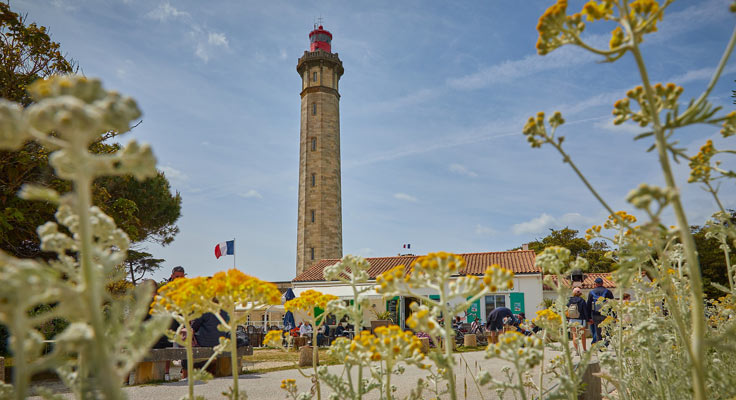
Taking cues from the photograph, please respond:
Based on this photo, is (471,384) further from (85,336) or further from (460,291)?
(85,336)

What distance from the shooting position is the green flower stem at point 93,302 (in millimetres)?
824

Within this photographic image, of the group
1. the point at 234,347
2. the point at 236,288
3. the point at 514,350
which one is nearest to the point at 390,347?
the point at 514,350

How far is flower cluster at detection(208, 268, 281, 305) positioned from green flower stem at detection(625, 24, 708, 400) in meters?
1.73

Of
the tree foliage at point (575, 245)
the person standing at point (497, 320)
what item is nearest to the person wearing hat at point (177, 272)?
the person standing at point (497, 320)

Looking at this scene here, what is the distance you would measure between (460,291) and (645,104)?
949mm

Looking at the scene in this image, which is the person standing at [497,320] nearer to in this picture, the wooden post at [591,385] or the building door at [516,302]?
the building door at [516,302]

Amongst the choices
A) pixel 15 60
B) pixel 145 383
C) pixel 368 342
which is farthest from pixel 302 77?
pixel 368 342

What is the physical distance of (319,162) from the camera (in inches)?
1410

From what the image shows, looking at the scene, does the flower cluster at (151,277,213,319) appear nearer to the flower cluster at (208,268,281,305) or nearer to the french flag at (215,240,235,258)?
the flower cluster at (208,268,281,305)

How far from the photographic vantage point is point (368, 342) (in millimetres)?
1882

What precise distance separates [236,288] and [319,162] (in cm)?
3402

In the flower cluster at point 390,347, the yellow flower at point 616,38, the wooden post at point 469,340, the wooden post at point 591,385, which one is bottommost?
the wooden post at point 469,340

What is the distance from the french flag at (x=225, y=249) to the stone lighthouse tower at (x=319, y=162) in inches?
373

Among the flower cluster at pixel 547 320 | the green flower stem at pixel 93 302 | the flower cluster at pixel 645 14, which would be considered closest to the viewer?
the green flower stem at pixel 93 302
